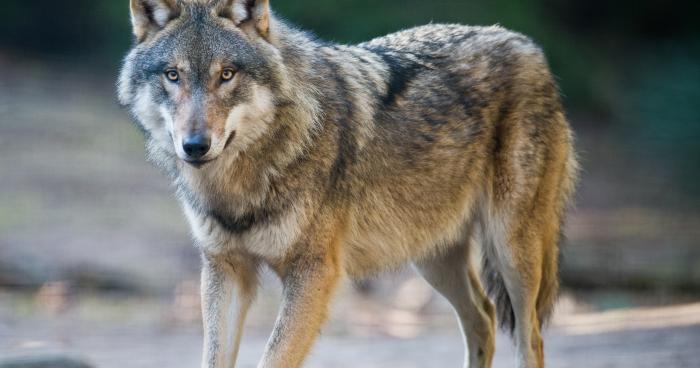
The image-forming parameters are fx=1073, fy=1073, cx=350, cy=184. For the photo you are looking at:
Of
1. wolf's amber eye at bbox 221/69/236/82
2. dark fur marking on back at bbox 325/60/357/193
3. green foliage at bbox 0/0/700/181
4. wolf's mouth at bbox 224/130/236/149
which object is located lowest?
green foliage at bbox 0/0/700/181

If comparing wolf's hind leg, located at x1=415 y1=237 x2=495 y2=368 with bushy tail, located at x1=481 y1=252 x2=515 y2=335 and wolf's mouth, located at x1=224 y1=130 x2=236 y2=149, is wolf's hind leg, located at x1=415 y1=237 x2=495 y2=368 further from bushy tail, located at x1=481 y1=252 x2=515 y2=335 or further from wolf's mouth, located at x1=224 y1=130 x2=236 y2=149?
wolf's mouth, located at x1=224 y1=130 x2=236 y2=149

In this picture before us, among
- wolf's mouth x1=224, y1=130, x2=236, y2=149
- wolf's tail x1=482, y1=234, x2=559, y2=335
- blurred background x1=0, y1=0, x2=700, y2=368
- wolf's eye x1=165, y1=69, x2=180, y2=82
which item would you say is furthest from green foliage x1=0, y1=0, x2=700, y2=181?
wolf's eye x1=165, y1=69, x2=180, y2=82

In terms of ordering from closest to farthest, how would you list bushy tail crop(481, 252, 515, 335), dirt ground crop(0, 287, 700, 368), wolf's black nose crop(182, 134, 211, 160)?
wolf's black nose crop(182, 134, 211, 160) → bushy tail crop(481, 252, 515, 335) → dirt ground crop(0, 287, 700, 368)

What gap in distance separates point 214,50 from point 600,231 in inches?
281

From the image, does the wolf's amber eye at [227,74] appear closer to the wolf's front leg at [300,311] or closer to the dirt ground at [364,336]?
the wolf's front leg at [300,311]

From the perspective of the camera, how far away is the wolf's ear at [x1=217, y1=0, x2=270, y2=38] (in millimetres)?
4605

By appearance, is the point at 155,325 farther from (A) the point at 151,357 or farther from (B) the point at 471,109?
(B) the point at 471,109

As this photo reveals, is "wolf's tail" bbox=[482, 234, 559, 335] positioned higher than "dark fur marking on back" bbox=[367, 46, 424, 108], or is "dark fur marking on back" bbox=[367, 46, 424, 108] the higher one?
"dark fur marking on back" bbox=[367, 46, 424, 108]

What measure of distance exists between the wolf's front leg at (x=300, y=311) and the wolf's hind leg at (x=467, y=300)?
1206 millimetres

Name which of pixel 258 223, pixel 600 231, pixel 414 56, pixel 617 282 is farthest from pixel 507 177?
pixel 600 231

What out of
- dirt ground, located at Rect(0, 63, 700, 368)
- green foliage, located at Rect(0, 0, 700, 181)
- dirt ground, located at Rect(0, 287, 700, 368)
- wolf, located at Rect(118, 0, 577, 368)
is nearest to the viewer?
wolf, located at Rect(118, 0, 577, 368)

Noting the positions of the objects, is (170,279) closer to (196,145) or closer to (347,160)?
(347,160)

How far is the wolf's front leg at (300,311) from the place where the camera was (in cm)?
466

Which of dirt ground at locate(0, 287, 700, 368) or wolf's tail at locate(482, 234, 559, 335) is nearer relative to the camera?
wolf's tail at locate(482, 234, 559, 335)
